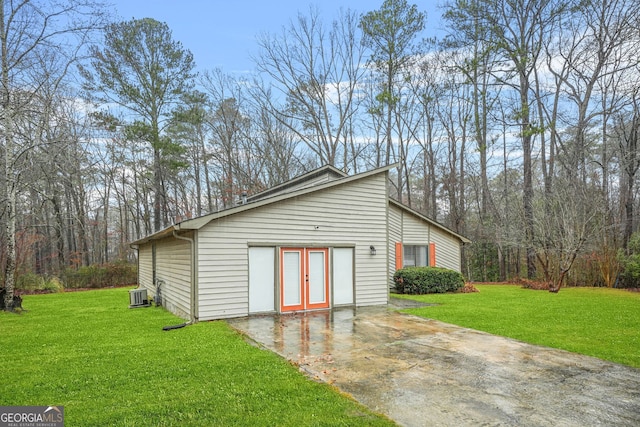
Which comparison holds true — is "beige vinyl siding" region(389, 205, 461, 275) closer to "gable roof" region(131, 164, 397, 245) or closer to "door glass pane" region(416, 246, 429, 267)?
"door glass pane" region(416, 246, 429, 267)

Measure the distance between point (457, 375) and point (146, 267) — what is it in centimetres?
1366

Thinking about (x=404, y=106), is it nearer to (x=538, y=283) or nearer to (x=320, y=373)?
(x=538, y=283)

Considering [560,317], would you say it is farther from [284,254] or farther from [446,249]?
[446,249]

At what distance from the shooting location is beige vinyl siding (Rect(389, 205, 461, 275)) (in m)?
13.9

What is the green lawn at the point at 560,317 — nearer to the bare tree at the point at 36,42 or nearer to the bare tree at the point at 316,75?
the bare tree at the point at 36,42

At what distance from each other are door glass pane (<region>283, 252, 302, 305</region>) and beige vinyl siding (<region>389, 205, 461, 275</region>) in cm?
551

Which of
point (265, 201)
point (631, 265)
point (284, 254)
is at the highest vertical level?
point (265, 201)

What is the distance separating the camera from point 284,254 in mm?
8945

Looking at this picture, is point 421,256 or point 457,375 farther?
point 421,256

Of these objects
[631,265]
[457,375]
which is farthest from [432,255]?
[457,375]

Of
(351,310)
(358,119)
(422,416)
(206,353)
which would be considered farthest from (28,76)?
(358,119)

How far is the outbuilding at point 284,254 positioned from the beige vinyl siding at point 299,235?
0.9 inches

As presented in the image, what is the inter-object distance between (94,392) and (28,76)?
882 cm

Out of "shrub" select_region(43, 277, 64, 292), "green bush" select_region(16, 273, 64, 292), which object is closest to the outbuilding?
"shrub" select_region(43, 277, 64, 292)
